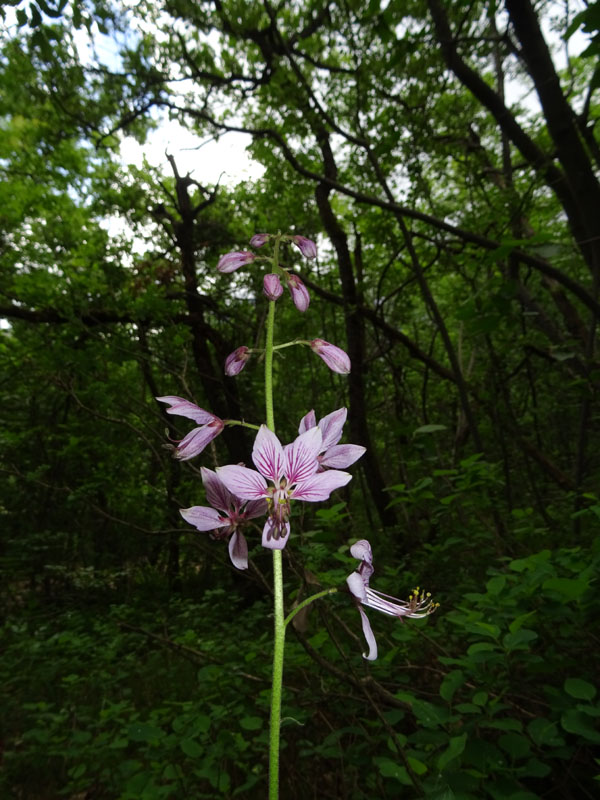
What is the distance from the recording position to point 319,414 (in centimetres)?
1034

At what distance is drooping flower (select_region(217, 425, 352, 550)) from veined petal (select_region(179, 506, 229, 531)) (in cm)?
10

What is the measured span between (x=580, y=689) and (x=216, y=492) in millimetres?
1621

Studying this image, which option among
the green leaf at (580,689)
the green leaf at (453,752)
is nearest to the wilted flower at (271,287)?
the green leaf at (453,752)

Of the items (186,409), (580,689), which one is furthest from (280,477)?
(580,689)

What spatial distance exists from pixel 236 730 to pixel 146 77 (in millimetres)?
7884

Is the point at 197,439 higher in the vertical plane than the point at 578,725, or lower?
higher

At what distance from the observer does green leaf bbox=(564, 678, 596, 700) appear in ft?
5.51

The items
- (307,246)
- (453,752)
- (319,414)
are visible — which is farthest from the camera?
(319,414)

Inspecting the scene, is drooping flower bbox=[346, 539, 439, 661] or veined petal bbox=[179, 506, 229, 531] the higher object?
veined petal bbox=[179, 506, 229, 531]

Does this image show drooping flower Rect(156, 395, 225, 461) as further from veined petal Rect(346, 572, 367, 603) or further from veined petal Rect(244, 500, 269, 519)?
veined petal Rect(346, 572, 367, 603)

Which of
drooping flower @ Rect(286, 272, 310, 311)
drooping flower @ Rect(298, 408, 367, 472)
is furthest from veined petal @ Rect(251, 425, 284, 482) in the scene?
drooping flower @ Rect(286, 272, 310, 311)

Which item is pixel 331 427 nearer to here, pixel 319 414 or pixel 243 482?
pixel 243 482

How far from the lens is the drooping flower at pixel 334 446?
1.03m

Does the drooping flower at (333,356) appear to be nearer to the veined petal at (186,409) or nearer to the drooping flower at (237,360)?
the drooping flower at (237,360)
